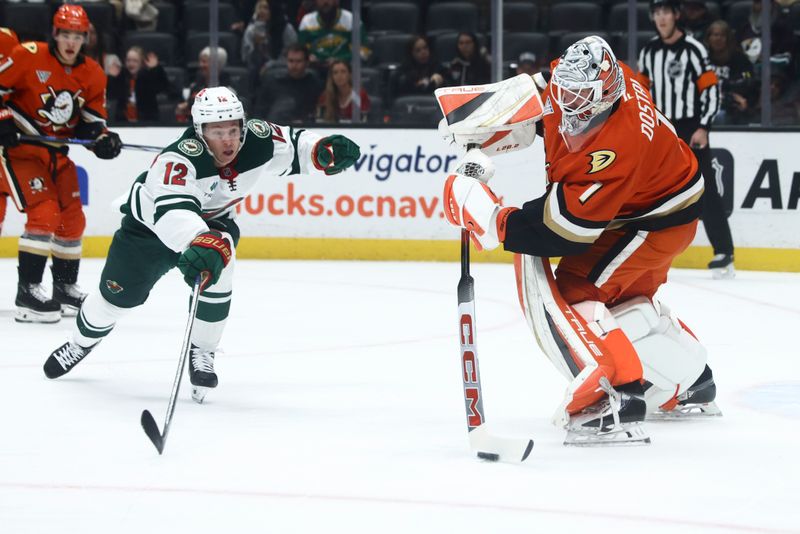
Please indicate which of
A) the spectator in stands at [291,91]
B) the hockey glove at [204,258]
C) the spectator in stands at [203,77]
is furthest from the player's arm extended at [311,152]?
the spectator in stands at [203,77]

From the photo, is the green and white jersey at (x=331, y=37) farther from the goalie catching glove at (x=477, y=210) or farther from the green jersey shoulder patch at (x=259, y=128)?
the goalie catching glove at (x=477, y=210)

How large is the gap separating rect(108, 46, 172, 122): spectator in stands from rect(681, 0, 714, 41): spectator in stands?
3.14 m

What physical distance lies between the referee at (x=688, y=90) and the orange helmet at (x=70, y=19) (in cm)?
296

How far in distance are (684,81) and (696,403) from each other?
3.44 meters

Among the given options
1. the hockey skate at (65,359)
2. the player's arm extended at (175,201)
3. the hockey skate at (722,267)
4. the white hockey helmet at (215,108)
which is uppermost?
the white hockey helmet at (215,108)

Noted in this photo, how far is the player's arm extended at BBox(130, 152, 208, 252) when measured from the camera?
3.20 metres

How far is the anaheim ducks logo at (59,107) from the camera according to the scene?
5.09 m

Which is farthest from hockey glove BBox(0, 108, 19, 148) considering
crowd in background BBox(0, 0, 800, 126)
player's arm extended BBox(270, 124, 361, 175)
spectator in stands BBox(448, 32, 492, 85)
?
spectator in stands BBox(448, 32, 492, 85)

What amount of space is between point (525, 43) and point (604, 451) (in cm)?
484

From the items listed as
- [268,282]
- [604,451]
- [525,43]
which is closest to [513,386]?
[604,451]

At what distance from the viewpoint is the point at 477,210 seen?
9.06 ft

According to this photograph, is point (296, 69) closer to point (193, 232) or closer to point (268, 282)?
point (268, 282)

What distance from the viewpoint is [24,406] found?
340 centimetres

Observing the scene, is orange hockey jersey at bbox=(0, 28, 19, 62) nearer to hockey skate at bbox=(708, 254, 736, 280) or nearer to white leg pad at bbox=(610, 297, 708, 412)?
white leg pad at bbox=(610, 297, 708, 412)
